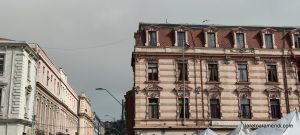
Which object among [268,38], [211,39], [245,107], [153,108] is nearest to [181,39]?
[211,39]

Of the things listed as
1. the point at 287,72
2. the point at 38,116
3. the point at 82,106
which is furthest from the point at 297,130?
the point at 82,106

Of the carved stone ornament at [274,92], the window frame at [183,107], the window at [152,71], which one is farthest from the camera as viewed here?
the carved stone ornament at [274,92]

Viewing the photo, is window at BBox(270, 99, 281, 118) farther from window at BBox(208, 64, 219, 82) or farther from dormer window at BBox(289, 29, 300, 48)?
dormer window at BBox(289, 29, 300, 48)

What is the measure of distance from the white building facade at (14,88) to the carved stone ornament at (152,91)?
13.4 meters

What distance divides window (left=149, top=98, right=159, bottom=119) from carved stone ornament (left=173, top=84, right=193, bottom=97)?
6.91 ft

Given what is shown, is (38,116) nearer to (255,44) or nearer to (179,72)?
(179,72)

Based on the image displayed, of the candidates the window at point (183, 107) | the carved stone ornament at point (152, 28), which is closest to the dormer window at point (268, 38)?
the window at point (183, 107)

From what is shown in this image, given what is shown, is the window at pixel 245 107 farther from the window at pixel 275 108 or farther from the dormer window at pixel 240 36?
the dormer window at pixel 240 36

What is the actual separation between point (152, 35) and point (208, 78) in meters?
6.81

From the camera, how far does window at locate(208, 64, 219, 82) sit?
1582 inches

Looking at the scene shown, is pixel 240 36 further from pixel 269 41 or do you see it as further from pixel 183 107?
pixel 183 107

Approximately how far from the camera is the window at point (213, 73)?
40188 mm

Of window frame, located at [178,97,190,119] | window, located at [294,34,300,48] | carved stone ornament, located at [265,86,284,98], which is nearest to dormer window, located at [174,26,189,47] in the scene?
window frame, located at [178,97,190,119]

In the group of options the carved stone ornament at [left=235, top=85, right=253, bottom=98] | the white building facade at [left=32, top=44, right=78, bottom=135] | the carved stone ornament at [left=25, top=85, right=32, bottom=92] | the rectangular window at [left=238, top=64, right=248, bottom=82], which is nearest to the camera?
the carved stone ornament at [left=235, top=85, right=253, bottom=98]
